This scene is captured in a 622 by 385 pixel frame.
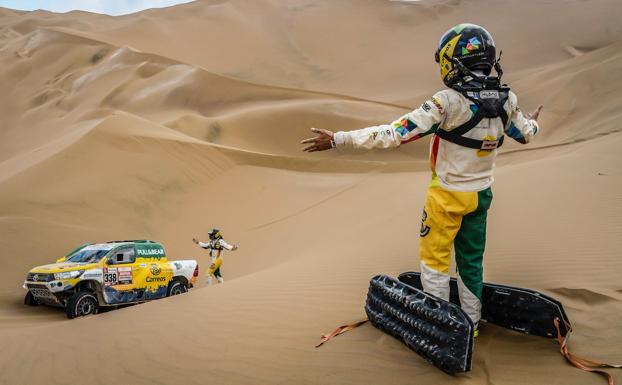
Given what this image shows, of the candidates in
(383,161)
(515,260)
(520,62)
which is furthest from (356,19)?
(515,260)

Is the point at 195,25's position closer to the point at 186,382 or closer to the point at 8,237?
the point at 8,237

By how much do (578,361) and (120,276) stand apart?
757 cm

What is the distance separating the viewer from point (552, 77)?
24078mm

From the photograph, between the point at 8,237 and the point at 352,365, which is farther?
the point at 8,237

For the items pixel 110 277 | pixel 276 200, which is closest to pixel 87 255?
pixel 110 277

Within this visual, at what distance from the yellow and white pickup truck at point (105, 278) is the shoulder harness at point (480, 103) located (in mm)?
6925

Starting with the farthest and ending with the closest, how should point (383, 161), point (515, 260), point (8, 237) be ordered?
point (383, 161), point (8, 237), point (515, 260)

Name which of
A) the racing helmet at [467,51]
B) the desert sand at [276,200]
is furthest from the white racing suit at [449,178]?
the desert sand at [276,200]

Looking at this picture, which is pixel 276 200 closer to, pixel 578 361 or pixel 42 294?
pixel 42 294

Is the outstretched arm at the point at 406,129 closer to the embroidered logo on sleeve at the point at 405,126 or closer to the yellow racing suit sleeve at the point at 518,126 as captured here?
the embroidered logo on sleeve at the point at 405,126

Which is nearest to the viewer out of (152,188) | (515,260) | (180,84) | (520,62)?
(515,260)

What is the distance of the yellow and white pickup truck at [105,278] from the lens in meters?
8.44

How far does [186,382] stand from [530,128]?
3.31 metres

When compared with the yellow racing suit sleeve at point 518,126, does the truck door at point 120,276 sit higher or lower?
lower
